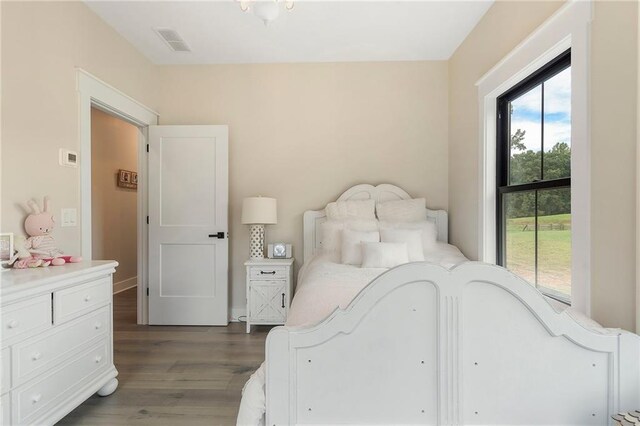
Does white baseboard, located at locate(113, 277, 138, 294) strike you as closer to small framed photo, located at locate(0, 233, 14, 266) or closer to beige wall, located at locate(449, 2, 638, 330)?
small framed photo, located at locate(0, 233, 14, 266)

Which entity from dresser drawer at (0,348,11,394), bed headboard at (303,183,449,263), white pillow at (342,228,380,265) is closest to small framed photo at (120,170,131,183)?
bed headboard at (303,183,449,263)

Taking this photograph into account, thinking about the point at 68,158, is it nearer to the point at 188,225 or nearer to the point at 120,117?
the point at 120,117

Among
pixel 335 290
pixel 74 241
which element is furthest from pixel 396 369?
pixel 74 241

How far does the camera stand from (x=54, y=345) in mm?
1644

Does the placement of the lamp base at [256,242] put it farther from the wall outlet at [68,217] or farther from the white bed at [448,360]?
the white bed at [448,360]

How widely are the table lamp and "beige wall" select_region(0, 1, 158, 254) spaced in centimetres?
132

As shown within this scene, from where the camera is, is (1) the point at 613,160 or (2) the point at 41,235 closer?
(1) the point at 613,160

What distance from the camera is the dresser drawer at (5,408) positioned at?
1388 mm

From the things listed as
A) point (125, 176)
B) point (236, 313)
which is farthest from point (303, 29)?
point (125, 176)

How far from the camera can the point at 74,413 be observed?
1.91 metres

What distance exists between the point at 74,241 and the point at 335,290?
1.91 meters

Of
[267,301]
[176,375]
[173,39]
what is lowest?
[176,375]

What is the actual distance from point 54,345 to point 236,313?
1.96 m

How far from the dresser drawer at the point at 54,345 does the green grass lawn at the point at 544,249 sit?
269 centimetres
